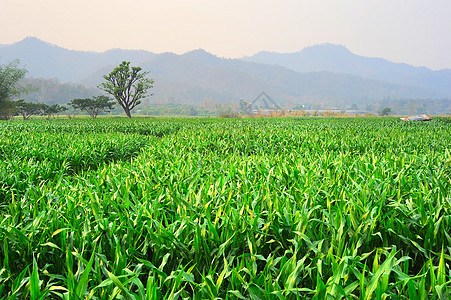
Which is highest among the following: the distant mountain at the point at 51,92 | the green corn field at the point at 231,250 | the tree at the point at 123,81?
the distant mountain at the point at 51,92

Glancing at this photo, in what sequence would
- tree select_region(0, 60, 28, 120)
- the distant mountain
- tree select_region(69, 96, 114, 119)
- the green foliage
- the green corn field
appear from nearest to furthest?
the green corn field, tree select_region(0, 60, 28, 120), the green foliage, tree select_region(69, 96, 114, 119), the distant mountain

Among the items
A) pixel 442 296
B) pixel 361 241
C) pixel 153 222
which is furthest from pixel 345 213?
pixel 153 222

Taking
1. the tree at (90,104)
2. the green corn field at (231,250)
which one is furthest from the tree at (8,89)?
the green corn field at (231,250)

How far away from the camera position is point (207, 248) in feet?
5.90

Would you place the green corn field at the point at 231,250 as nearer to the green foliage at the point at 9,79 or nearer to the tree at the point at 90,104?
the tree at the point at 90,104

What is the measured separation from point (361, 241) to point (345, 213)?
305mm

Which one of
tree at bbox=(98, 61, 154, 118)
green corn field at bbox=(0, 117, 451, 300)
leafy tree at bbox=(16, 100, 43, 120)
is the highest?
tree at bbox=(98, 61, 154, 118)

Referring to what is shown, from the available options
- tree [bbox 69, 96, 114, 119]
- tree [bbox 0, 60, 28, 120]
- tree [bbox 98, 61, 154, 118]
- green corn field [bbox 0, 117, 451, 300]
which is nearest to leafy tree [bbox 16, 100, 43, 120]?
tree [bbox 0, 60, 28, 120]

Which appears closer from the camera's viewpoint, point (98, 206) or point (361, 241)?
point (361, 241)

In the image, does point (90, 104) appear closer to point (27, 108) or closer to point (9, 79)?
point (27, 108)

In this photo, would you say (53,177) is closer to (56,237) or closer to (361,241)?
(56,237)

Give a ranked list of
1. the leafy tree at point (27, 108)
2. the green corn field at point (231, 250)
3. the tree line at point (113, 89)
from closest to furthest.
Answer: the green corn field at point (231, 250) < the tree line at point (113, 89) < the leafy tree at point (27, 108)

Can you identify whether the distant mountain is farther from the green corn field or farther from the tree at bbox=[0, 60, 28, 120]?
the green corn field

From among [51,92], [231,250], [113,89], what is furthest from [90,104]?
[51,92]
